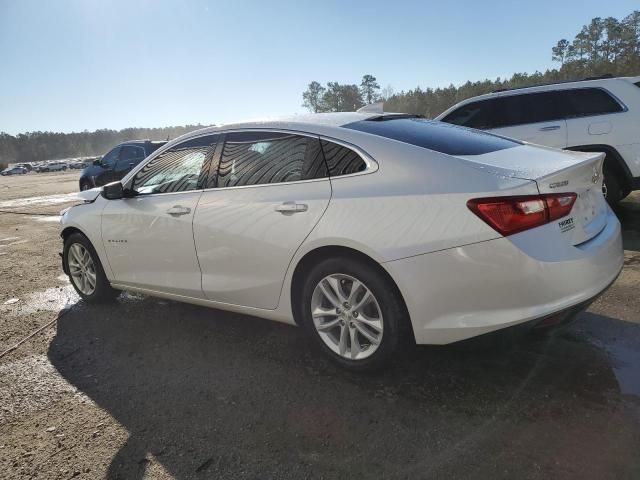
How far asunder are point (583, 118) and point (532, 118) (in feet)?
2.31

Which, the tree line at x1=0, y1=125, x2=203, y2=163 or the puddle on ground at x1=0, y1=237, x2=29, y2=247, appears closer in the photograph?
the puddle on ground at x1=0, y1=237, x2=29, y2=247

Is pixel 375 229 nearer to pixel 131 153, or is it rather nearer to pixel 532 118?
pixel 532 118

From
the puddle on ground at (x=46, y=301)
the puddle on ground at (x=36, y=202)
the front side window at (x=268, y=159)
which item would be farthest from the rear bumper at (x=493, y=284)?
the puddle on ground at (x=36, y=202)

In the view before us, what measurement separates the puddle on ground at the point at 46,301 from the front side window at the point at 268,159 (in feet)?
8.50

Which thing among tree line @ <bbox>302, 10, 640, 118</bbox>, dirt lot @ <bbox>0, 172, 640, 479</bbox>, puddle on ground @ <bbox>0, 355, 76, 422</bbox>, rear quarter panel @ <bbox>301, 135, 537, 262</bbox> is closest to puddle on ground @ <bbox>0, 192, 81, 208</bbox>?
puddle on ground @ <bbox>0, 355, 76, 422</bbox>

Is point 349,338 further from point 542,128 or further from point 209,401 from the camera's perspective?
point 542,128

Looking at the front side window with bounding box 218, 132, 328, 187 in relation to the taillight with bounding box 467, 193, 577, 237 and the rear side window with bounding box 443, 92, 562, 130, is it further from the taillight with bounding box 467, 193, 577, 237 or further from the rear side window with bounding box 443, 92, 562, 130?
the rear side window with bounding box 443, 92, 562, 130

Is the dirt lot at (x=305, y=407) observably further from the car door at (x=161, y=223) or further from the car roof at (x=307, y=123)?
the car roof at (x=307, y=123)

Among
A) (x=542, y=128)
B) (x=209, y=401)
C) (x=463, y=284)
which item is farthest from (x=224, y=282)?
(x=542, y=128)

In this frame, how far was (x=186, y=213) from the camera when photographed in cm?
367

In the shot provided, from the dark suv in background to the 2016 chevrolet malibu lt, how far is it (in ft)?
34.7

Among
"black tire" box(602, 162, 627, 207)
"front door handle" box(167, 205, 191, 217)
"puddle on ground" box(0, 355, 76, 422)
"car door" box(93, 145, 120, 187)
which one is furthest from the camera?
"car door" box(93, 145, 120, 187)

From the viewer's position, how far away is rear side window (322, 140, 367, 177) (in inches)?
116

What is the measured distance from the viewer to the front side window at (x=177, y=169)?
377 centimetres
